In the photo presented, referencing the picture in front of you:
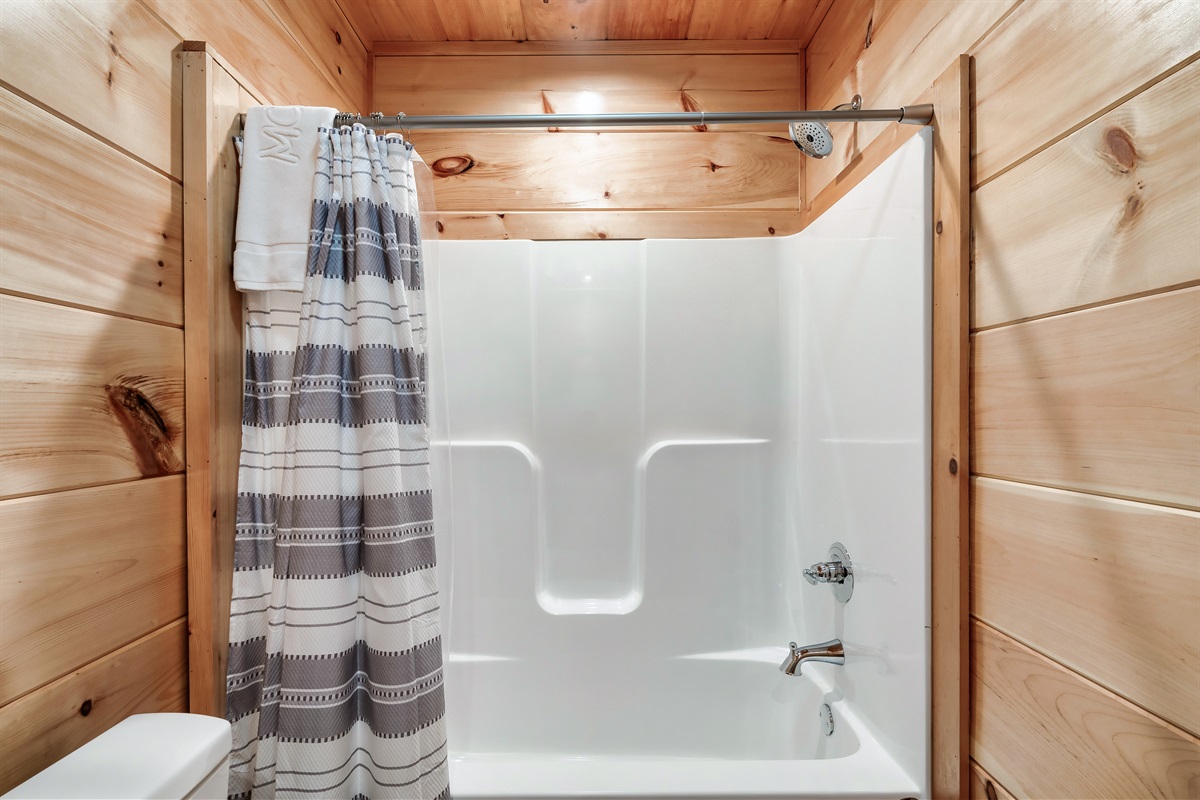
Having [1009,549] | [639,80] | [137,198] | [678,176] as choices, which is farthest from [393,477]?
[639,80]

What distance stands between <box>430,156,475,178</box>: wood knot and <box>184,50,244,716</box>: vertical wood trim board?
870 mm

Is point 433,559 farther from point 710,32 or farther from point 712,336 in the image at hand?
point 710,32

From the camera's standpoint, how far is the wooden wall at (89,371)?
740 mm

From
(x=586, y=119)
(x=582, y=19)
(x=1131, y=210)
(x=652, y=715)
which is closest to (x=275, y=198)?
(x=586, y=119)

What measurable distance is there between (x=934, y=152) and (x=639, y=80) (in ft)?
3.75

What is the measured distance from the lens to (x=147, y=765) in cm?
70

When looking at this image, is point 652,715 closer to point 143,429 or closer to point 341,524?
point 341,524

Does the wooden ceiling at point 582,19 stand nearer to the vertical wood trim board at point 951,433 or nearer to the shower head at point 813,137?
the shower head at point 813,137

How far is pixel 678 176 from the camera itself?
6.33 ft

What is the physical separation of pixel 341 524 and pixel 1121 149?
1214mm

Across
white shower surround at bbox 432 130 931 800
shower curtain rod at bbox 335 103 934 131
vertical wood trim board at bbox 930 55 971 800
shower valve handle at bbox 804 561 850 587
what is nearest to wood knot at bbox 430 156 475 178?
white shower surround at bbox 432 130 931 800

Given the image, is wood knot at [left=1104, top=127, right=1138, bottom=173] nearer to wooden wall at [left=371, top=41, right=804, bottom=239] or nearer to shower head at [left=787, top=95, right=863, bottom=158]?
shower head at [left=787, top=95, right=863, bottom=158]

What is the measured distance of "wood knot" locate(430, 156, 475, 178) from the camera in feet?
6.33

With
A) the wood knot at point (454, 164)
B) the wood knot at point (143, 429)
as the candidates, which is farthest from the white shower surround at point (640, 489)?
the wood knot at point (143, 429)
